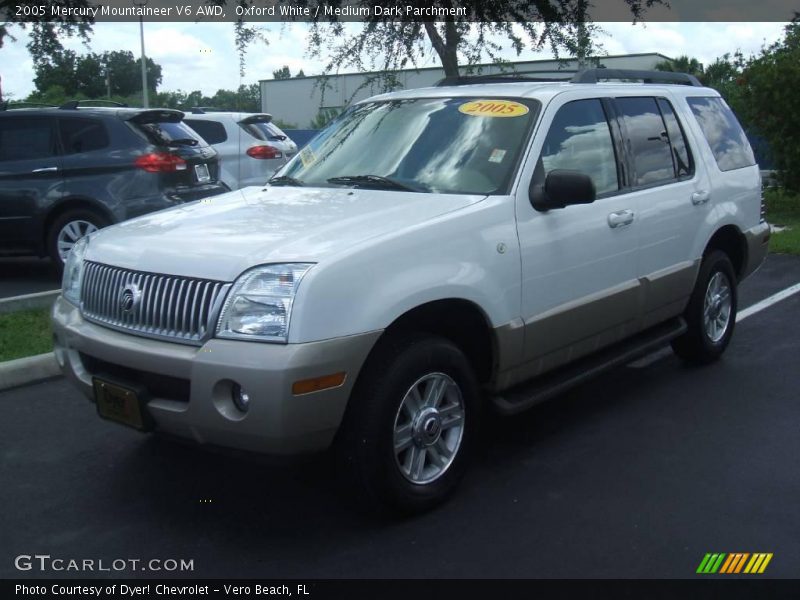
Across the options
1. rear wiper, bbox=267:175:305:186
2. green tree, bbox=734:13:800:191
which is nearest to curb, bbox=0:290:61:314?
rear wiper, bbox=267:175:305:186

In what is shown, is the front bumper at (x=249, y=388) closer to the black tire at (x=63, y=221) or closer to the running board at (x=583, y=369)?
the running board at (x=583, y=369)

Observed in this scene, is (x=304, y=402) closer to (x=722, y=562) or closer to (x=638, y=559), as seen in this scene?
(x=638, y=559)

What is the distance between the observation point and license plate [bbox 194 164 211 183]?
9.86 metres

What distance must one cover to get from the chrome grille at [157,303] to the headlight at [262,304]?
0.21 feet

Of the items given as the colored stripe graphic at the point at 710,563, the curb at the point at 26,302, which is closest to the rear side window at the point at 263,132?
the curb at the point at 26,302

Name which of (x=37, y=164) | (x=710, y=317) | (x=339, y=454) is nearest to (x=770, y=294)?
(x=710, y=317)

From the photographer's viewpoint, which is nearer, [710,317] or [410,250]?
[410,250]

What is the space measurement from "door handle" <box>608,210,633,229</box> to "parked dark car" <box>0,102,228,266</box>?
18.1 feet

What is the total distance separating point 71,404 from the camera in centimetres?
566

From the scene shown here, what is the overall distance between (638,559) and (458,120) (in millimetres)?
2415

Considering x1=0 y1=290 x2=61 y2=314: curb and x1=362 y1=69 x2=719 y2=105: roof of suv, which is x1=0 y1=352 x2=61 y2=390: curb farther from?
x1=362 y1=69 x2=719 y2=105: roof of suv

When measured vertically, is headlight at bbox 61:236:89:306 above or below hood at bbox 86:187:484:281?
below

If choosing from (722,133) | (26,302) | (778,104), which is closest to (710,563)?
(722,133)
